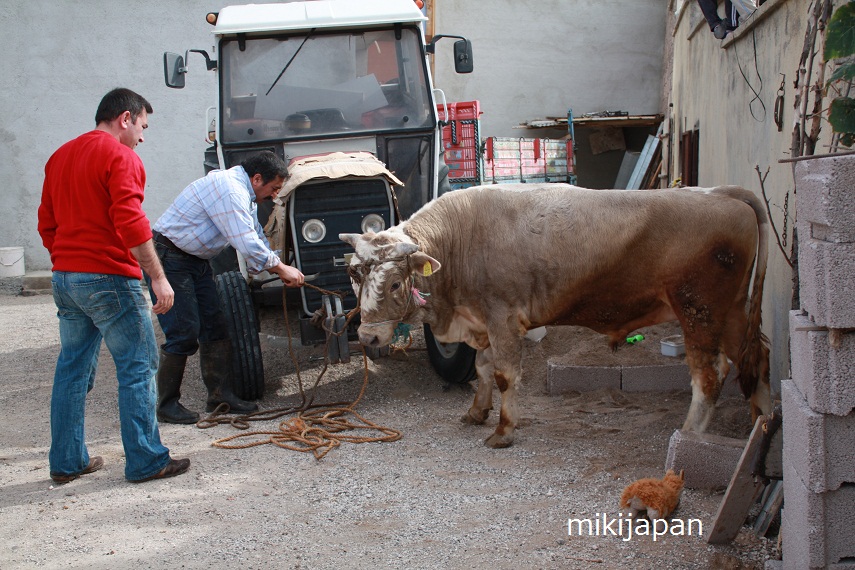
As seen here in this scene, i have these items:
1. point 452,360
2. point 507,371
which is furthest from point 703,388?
point 452,360

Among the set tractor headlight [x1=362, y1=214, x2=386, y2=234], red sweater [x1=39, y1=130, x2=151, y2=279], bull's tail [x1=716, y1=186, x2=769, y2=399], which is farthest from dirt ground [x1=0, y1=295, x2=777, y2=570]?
red sweater [x1=39, y1=130, x2=151, y2=279]

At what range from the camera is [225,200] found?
5.24m

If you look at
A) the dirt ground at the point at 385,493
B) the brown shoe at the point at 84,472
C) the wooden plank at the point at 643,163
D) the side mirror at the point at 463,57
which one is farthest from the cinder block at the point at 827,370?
the wooden plank at the point at 643,163

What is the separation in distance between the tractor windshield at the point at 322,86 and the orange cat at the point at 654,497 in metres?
3.55

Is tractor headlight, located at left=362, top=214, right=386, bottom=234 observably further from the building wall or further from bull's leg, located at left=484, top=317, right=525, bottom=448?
the building wall

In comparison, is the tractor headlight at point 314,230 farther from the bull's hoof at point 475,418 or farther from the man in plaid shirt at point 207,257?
the bull's hoof at point 475,418

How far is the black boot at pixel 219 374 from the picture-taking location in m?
5.88

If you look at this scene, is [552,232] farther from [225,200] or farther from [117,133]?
[117,133]

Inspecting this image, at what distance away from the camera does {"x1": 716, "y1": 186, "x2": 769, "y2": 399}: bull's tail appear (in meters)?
4.61

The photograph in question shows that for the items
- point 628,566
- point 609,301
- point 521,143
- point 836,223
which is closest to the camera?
point 836,223

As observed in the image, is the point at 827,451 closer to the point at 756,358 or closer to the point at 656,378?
the point at 756,358

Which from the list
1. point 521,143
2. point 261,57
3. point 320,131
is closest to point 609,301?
point 320,131

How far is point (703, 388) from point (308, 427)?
2.45 metres

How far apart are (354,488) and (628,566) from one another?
5.24 feet
